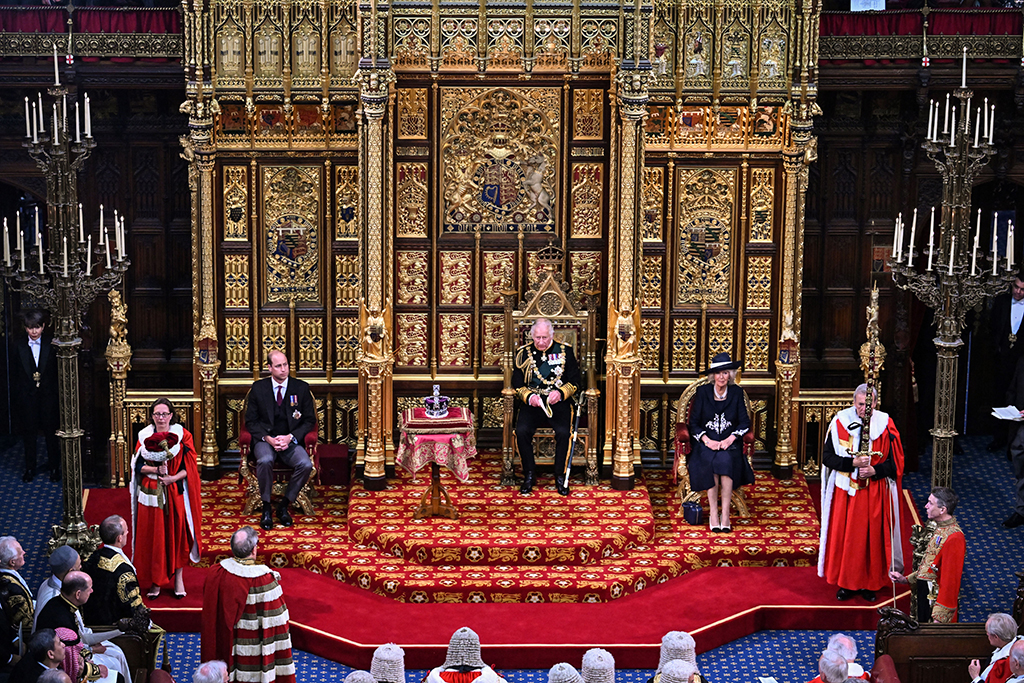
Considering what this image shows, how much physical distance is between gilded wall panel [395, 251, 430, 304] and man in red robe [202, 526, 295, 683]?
4.87 m

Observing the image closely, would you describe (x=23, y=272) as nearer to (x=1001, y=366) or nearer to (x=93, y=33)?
(x=93, y=33)

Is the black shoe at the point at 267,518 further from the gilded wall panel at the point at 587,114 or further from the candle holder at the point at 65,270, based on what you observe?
the gilded wall panel at the point at 587,114

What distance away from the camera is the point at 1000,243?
16.9 meters

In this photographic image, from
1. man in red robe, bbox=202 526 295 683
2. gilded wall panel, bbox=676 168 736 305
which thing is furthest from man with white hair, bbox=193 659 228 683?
gilded wall panel, bbox=676 168 736 305

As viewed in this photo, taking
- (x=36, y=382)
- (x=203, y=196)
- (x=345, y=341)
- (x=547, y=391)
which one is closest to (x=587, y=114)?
(x=547, y=391)

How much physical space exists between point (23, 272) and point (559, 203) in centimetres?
520

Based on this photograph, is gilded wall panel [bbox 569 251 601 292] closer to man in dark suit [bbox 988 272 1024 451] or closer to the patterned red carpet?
the patterned red carpet

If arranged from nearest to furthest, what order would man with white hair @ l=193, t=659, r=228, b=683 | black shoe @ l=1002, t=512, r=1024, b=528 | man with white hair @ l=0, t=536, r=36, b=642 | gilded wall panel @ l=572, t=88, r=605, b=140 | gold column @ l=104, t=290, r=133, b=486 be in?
man with white hair @ l=193, t=659, r=228, b=683 → man with white hair @ l=0, t=536, r=36, b=642 → gold column @ l=104, t=290, r=133, b=486 → black shoe @ l=1002, t=512, r=1024, b=528 → gilded wall panel @ l=572, t=88, r=605, b=140

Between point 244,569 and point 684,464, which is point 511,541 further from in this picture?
point 244,569

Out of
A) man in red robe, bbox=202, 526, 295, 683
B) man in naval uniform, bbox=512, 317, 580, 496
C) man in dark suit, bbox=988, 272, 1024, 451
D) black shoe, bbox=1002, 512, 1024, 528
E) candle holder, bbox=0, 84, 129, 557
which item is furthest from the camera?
man in dark suit, bbox=988, 272, 1024, 451

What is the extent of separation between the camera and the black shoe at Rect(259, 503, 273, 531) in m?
14.1

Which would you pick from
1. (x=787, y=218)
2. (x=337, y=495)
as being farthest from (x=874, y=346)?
(x=337, y=495)

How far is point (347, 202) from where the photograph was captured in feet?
→ 51.0

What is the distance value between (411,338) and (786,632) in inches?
183
